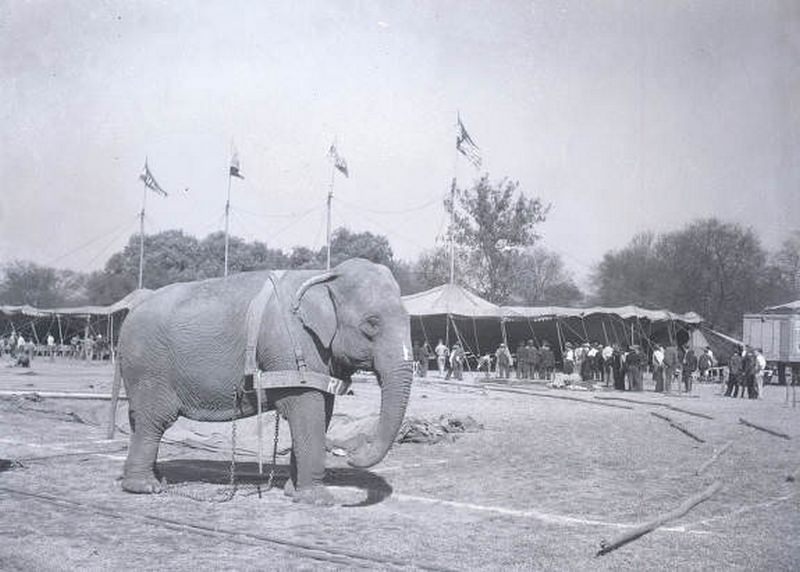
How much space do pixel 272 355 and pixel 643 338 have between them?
125 ft

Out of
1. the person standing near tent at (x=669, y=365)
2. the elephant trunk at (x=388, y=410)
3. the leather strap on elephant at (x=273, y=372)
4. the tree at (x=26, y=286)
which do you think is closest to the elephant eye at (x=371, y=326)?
the elephant trunk at (x=388, y=410)

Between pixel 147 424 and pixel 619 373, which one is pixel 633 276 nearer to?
pixel 619 373

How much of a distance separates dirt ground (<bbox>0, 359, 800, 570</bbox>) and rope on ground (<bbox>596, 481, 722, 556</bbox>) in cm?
8

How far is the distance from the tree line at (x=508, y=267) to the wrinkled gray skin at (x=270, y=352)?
36501mm

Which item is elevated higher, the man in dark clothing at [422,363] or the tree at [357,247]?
the tree at [357,247]

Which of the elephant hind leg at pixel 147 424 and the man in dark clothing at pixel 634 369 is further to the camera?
the man in dark clothing at pixel 634 369

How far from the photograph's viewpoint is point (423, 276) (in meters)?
76.8

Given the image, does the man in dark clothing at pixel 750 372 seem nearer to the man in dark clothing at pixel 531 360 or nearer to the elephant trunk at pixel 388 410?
the man in dark clothing at pixel 531 360

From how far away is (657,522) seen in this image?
794cm

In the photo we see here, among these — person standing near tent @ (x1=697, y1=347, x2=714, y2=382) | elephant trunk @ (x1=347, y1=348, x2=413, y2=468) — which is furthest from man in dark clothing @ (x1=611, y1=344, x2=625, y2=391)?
elephant trunk @ (x1=347, y1=348, x2=413, y2=468)

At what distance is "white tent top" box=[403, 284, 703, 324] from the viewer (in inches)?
1610

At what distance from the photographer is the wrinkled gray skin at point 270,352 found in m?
9.21

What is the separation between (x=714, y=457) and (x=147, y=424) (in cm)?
862

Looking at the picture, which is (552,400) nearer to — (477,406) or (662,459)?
(477,406)
